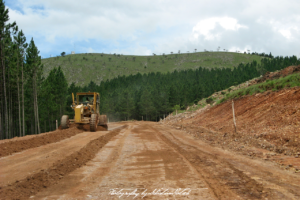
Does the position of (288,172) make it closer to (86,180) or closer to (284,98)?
(86,180)

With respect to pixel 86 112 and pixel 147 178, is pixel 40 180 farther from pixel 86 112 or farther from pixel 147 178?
pixel 86 112

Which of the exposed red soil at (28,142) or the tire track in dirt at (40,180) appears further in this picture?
the exposed red soil at (28,142)

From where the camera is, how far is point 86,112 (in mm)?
20141

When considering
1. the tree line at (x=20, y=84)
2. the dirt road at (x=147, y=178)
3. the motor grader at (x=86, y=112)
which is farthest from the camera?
the tree line at (x=20, y=84)

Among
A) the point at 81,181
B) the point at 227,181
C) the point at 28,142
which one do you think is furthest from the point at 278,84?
the point at 28,142

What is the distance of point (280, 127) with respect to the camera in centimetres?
1202

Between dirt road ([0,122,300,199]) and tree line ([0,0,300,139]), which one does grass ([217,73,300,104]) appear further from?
tree line ([0,0,300,139])

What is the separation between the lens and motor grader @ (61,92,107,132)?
1862 cm

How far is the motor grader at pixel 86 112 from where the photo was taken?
Result: 1862 cm

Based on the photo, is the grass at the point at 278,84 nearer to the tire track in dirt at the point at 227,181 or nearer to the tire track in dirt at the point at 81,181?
the tire track in dirt at the point at 227,181

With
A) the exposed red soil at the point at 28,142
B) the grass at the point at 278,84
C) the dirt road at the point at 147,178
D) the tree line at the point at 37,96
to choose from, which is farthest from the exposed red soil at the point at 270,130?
the tree line at the point at 37,96

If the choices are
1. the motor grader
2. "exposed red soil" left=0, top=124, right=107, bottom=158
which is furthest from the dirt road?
the motor grader

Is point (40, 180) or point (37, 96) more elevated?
point (37, 96)

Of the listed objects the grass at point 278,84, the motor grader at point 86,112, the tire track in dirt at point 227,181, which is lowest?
the tire track in dirt at point 227,181
